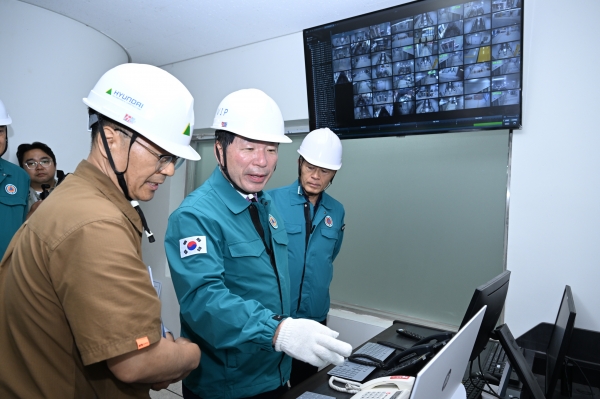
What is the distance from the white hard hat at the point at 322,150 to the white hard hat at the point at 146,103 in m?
1.22

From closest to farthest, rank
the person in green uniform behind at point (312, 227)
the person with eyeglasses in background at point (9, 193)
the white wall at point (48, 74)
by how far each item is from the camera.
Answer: the person in green uniform behind at point (312, 227), the person with eyeglasses in background at point (9, 193), the white wall at point (48, 74)

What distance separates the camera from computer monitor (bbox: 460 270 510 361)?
42.4 inches

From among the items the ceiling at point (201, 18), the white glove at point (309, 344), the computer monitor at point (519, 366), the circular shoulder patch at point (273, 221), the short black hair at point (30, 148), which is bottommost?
the computer monitor at point (519, 366)

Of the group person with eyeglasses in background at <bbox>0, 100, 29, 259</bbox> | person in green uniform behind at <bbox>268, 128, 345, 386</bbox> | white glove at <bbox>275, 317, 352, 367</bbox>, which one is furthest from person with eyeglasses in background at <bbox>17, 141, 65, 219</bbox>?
white glove at <bbox>275, 317, 352, 367</bbox>

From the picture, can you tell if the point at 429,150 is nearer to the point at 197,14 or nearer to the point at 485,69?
the point at 485,69

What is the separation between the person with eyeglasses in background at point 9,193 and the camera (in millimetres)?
2250

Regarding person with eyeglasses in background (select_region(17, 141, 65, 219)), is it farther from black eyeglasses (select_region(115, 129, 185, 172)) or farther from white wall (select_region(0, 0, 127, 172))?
black eyeglasses (select_region(115, 129, 185, 172))

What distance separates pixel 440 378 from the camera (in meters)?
0.80

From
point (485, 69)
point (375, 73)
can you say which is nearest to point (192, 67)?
point (375, 73)

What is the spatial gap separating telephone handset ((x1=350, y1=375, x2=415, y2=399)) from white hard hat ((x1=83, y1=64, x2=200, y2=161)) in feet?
2.54

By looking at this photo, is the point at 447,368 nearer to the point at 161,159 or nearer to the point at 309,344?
the point at 309,344

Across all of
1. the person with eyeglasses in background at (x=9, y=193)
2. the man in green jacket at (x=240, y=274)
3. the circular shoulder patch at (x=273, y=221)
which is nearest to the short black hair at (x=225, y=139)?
the man in green jacket at (x=240, y=274)

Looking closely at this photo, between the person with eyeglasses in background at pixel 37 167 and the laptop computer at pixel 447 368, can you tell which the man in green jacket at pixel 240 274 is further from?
the person with eyeglasses in background at pixel 37 167

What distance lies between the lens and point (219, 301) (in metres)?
1.13
